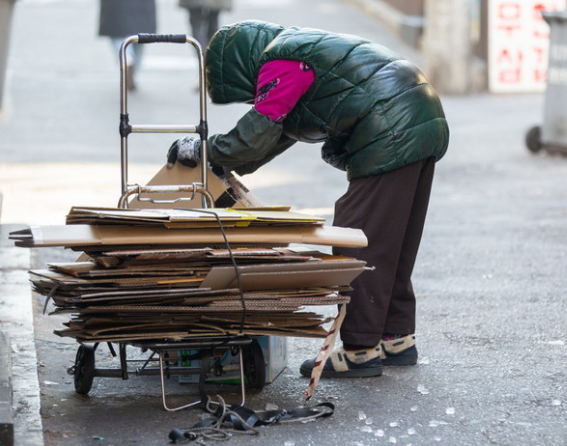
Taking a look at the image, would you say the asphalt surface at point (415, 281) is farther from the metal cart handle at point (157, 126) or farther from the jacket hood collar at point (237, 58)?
the jacket hood collar at point (237, 58)

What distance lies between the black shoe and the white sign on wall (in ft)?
43.4

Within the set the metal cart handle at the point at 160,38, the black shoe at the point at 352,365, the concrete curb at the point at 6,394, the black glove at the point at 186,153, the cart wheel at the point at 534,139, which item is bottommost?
the cart wheel at the point at 534,139

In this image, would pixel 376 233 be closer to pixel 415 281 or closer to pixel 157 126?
pixel 157 126

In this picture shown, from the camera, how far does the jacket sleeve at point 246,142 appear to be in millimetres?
4824

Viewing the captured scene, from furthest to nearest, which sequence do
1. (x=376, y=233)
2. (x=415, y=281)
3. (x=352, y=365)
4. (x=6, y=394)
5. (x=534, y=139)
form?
1. (x=534, y=139)
2. (x=415, y=281)
3. (x=352, y=365)
4. (x=376, y=233)
5. (x=6, y=394)

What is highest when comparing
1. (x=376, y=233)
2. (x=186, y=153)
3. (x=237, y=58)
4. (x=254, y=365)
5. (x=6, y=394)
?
(x=237, y=58)

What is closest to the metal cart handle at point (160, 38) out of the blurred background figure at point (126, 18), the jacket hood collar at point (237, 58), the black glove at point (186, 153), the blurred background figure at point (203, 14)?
the jacket hood collar at point (237, 58)

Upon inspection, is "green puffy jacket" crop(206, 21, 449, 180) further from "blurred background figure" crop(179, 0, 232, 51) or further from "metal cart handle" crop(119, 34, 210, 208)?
"blurred background figure" crop(179, 0, 232, 51)

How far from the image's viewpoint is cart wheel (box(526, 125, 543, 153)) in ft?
41.4

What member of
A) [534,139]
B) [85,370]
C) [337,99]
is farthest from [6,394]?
[534,139]

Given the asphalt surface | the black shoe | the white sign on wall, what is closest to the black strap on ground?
the asphalt surface

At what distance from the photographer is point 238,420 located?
446 cm

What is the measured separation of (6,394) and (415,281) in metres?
3.44

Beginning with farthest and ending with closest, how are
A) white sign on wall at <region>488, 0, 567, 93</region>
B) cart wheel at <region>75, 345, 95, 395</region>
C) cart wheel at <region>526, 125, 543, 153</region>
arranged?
1. white sign on wall at <region>488, 0, 567, 93</region>
2. cart wheel at <region>526, 125, 543, 153</region>
3. cart wheel at <region>75, 345, 95, 395</region>
